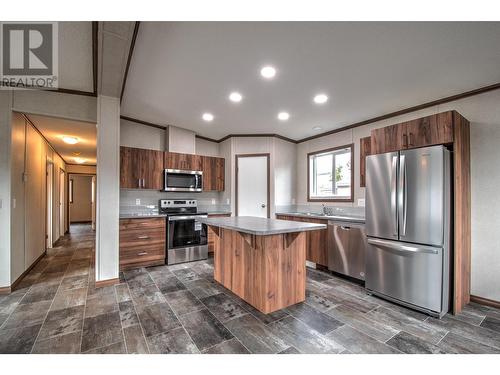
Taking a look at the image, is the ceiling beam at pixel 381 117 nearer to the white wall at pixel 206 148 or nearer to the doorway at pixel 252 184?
the white wall at pixel 206 148

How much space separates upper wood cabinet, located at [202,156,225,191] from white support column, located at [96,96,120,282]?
1867 mm

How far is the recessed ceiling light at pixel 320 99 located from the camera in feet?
9.80

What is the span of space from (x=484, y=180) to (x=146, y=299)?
415cm

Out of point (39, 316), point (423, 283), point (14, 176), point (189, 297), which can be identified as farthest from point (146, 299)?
point (423, 283)

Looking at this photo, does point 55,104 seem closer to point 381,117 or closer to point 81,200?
point 381,117

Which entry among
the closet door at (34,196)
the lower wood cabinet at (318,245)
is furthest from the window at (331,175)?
the closet door at (34,196)

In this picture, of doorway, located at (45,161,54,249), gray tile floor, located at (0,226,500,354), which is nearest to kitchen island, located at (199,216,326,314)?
gray tile floor, located at (0,226,500,354)

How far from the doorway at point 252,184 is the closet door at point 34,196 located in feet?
11.2

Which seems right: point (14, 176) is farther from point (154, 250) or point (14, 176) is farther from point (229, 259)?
point (229, 259)

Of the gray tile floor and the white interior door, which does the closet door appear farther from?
the white interior door

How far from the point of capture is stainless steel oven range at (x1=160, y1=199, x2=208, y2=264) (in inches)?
155

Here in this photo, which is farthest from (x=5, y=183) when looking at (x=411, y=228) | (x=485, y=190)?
(x=485, y=190)

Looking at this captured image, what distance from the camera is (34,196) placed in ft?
12.4
